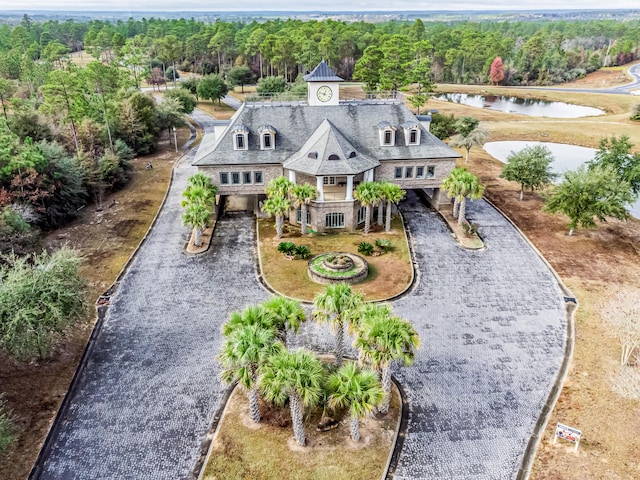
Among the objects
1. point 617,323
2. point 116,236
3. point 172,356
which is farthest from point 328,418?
point 116,236

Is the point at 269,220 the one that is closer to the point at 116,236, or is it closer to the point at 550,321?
the point at 116,236

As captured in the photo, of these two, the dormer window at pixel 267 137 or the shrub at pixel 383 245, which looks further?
the dormer window at pixel 267 137

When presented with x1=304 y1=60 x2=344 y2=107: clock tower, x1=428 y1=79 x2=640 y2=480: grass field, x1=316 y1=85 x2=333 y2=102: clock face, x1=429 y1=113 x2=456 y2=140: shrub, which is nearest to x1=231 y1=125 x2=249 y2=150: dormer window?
x1=304 y1=60 x2=344 y2=107: clock tower

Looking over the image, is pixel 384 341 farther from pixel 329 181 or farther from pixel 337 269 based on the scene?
pixel 329 181

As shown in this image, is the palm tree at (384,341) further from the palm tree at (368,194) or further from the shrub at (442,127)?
the shrub at (442,127)

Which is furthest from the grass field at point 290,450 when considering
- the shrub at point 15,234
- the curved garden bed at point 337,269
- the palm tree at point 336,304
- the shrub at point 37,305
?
the shrub at point 15,234

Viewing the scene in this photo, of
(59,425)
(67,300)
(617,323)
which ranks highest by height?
(67,300)

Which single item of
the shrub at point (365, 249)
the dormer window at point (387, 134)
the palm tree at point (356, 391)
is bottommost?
the shrub at point (365, 249)

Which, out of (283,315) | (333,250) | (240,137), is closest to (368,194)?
(333,250)
